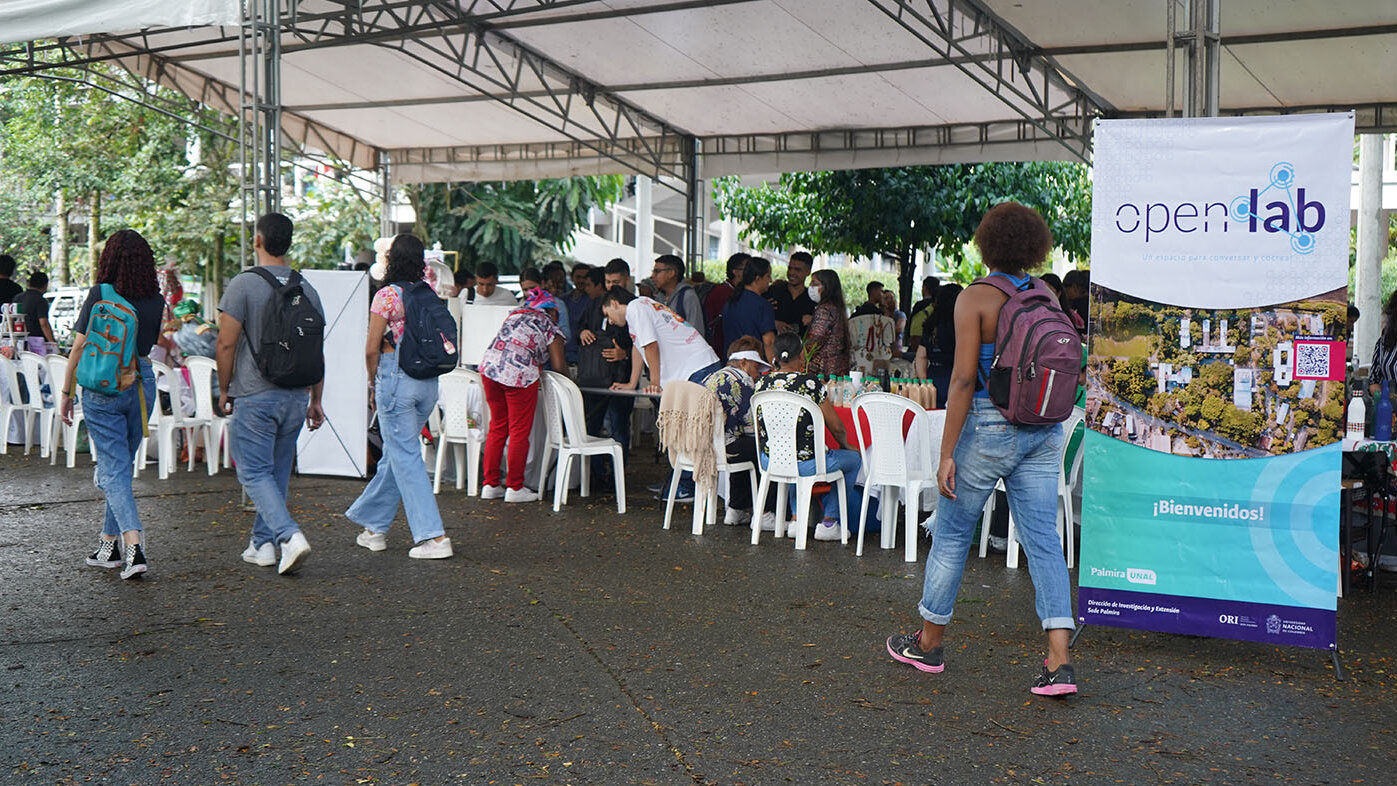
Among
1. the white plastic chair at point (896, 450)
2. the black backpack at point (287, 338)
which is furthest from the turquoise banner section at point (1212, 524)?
the black backpack at point (287, 338)

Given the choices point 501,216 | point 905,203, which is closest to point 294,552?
point 905,203

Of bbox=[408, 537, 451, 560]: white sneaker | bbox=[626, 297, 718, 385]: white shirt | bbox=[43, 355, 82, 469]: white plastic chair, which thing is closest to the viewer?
bbox=[408, 537, 451, 560]: white sneaker

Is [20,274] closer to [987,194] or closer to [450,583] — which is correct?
[987,194]

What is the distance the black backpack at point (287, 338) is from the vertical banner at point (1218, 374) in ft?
11.2

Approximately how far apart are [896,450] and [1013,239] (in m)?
2.57

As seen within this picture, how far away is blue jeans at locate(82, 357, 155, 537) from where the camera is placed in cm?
576

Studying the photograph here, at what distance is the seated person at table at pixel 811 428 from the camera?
695 centimetres

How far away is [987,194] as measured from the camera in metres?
15.9

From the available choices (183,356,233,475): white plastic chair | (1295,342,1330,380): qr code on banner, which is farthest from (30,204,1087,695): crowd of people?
(183,356,233,475): white plastic chair

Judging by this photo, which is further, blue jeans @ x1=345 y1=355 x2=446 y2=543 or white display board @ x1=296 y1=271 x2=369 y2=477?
white display board @ x1=296 y1=271 x2=369 y2=477

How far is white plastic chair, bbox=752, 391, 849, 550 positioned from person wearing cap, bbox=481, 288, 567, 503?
1.74 m

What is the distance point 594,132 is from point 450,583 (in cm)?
981

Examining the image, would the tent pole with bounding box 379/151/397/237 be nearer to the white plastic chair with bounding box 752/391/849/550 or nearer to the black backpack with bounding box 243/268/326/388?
the white plastic chair with bounding box 752/391/849/550

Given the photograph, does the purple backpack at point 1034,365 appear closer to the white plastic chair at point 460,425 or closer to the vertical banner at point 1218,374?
the vertical banner at point 1218,374
